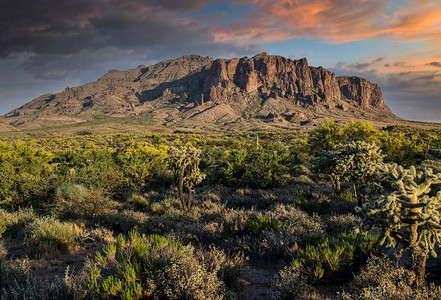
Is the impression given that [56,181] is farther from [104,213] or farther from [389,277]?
[389,277]

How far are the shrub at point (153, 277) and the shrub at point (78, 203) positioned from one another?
4.82 m

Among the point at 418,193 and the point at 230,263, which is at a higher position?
the point at 418,193

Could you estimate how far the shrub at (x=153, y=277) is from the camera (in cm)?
305

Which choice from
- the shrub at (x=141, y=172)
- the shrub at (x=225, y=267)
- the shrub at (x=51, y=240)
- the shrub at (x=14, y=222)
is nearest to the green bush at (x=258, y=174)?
the shrub at (x=141, y=172)

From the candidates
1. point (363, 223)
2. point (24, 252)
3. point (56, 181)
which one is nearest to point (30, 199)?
point (56, 181)

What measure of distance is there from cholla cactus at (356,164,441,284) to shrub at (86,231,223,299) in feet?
8.44

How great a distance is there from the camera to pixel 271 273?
14.5ft

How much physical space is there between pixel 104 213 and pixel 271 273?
6.16 meters

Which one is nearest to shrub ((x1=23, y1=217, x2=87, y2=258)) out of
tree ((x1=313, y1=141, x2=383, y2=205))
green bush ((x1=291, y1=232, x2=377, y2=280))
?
green bush ((x1=291, y1=232, x2=377, y2=280))

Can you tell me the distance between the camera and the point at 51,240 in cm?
518

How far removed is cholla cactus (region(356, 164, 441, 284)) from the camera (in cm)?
300

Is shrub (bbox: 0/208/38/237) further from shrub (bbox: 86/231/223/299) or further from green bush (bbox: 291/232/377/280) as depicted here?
green bush (bbox: 291/232/377/280)

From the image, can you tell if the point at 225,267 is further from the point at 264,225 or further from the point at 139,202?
the point at 139,202

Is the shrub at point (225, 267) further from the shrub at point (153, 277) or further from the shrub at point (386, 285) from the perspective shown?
the shrub at point (386, 285)
